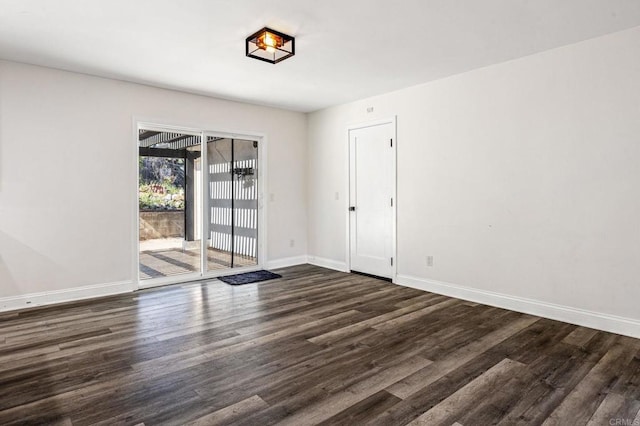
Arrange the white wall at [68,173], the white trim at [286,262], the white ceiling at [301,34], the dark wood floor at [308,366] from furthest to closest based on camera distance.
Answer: the white trim at [286,262] → the white wall at [68,173] → the white ceiling at [301,34] → the dark wood floor at [308,366]

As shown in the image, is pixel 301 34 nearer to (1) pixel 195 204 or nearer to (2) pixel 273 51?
(2) pixel 273 51

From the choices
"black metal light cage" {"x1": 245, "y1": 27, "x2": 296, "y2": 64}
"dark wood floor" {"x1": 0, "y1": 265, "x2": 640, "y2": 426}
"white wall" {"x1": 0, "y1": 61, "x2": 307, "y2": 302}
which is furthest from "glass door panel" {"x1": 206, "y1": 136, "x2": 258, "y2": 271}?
"black metal light cage" {"x1": 245, "y1": 27, "x2": 296, "y2": 64}

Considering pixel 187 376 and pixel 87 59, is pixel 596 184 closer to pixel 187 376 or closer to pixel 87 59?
pixel 187 376

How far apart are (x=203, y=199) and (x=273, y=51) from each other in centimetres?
263

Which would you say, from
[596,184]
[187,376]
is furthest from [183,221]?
[596,184]

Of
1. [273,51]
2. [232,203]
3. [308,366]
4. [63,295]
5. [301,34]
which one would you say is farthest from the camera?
[232,203]

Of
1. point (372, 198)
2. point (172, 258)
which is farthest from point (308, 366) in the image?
point (172, 258)

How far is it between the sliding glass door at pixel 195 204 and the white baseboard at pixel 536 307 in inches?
106

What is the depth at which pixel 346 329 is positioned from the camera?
11.0 ft

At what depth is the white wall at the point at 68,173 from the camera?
3934mm

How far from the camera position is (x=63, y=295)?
4.21 meters

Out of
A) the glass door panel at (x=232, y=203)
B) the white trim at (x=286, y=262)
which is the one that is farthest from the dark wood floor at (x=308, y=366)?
the white trim at (x=286, y=262)

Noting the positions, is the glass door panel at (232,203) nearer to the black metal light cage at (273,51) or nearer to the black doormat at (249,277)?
the black doormat at (249,277)

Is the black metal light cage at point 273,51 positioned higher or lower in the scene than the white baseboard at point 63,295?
higher
